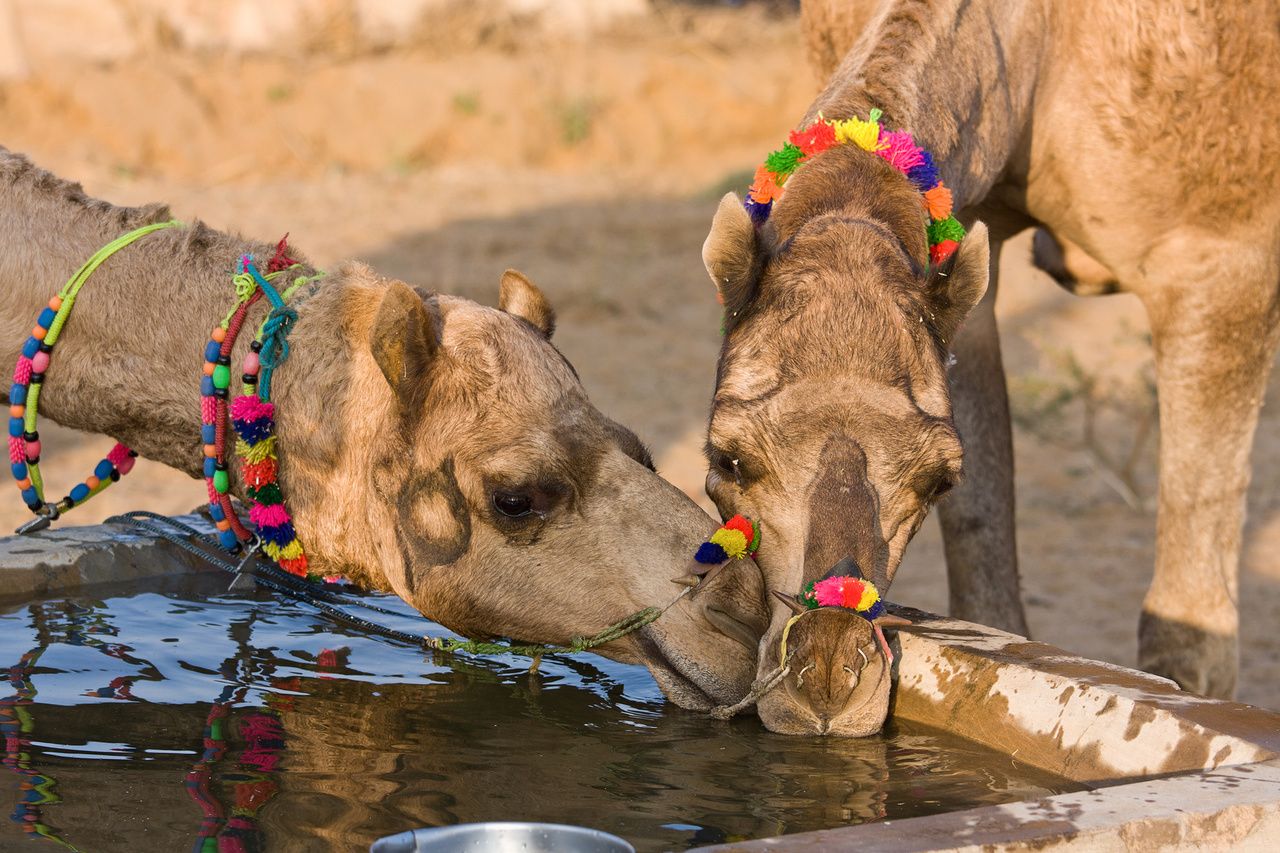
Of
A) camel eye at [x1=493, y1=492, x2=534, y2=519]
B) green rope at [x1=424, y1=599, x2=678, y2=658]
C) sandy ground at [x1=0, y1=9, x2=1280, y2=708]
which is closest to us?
green rope at [x1=424, y1=599, x2=678, y2=658]

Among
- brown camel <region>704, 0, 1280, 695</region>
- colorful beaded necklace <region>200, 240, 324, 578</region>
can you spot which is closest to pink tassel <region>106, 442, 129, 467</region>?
colorful beaded necklace <region>200, 240, 324, 578</region>

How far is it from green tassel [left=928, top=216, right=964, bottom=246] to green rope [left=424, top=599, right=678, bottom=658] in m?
1.14

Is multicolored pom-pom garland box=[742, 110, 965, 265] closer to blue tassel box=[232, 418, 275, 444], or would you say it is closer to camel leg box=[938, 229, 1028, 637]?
blue tassel box=[232, 418, 275, 444]

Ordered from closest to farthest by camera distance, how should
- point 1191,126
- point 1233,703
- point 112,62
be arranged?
1. point 1233,703
2. point 1191,126
3. point 112,62

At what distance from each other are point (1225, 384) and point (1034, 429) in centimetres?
506

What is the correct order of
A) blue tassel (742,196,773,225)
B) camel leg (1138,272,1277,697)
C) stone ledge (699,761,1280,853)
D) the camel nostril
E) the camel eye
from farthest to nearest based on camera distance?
camel leg (1138,272,1277,697) → blue tassel (742,196,773,225) → the camel eye → the camel nostril → stone ledge (699,761,1280,853)

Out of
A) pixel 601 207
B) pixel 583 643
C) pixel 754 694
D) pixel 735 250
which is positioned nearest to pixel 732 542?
pixel 754 694

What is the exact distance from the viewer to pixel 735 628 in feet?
13.1

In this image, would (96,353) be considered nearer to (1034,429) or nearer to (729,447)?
(729,447)

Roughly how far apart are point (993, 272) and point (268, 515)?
9.74ft

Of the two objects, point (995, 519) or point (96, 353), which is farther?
point (995, 519)

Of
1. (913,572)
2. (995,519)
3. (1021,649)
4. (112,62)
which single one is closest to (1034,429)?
(913,572)

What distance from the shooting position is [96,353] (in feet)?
14.7

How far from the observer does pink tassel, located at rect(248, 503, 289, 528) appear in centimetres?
434
